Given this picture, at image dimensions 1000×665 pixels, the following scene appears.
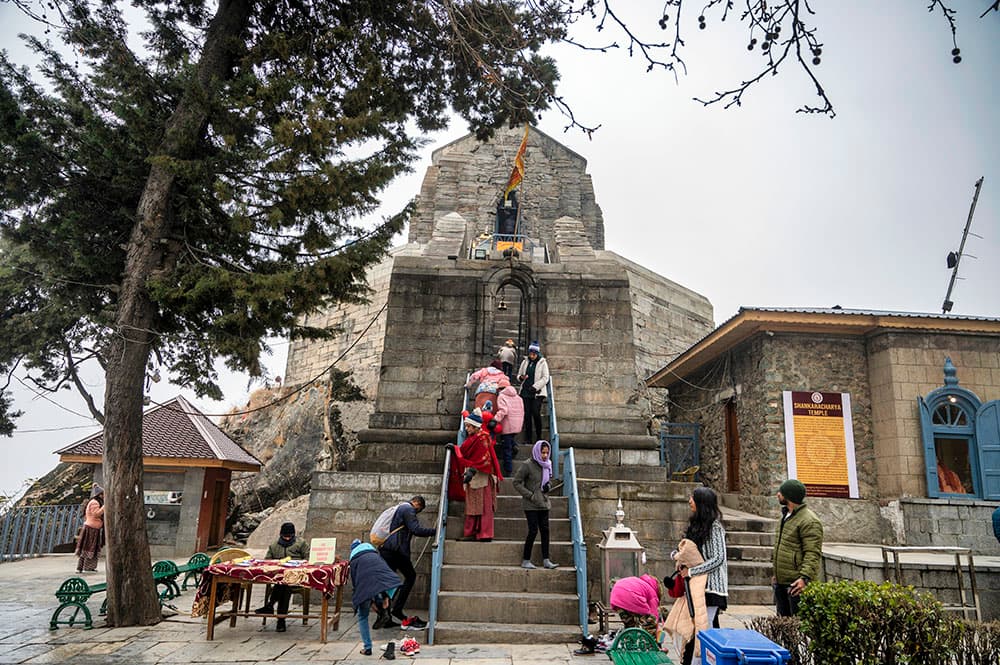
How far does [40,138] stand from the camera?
6.93 meters

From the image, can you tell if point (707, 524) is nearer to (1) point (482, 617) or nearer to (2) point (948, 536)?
(1) point (482, 617)

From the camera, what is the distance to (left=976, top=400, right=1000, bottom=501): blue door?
1039cm

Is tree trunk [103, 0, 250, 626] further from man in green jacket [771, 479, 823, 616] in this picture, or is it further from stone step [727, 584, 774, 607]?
stone step [727, 584, 774, 607]

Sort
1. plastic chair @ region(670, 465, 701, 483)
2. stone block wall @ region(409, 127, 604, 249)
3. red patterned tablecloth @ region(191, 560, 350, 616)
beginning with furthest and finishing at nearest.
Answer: stone block wall @ region(409, 127, 604, 249) → plastic chair @ region(670, 465, 701, 483) → red patterned tablecloth @ region(191, 560, 350, 616)

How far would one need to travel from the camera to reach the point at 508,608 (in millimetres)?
6469

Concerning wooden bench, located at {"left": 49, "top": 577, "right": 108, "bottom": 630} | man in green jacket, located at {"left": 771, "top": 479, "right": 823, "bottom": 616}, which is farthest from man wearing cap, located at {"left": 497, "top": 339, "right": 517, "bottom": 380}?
wooden bench, located at {"left": 49, "top": 577, "right": 108, "bottom": 630}

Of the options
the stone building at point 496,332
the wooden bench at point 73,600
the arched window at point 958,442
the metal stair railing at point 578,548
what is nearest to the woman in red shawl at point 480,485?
the metal stair railing at point 578,548

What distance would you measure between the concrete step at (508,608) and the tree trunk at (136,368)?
3.58 m

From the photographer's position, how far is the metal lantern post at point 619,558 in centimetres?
646

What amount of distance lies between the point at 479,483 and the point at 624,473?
317cm

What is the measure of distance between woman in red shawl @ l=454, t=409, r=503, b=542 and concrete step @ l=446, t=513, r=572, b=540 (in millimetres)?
359

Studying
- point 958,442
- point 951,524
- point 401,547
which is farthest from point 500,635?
point 958,442

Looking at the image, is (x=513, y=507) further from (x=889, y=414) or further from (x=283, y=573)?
(x=889, y=414)

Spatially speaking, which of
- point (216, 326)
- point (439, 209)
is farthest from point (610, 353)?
point (439, 209)
